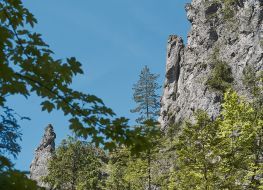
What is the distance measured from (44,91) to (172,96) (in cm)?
8085

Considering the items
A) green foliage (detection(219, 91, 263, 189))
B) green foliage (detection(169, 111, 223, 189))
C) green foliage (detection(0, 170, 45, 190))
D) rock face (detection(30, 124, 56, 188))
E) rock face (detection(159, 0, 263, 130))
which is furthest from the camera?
rock face (detection(30, 124, 56, 188))

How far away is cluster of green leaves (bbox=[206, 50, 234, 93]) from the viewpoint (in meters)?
73.7

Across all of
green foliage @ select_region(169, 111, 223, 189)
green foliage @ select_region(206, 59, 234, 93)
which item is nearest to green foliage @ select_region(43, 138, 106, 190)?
green foliage @ select_region(169, 111, 223, 189)

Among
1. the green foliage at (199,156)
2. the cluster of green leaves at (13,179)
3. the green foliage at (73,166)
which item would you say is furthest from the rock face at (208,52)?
the cluster of green leaves at (13,179)

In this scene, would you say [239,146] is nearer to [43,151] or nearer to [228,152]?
[228,152]

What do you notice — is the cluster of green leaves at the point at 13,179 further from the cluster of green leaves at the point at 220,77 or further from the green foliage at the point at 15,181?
the cluster of green leaves at the point at 220,77

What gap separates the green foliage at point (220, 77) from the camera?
73.7 metres

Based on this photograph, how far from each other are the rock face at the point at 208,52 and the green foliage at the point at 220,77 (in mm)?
817

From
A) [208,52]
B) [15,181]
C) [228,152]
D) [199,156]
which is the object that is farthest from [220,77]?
[15,181]

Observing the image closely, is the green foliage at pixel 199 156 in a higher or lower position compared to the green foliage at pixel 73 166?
lower

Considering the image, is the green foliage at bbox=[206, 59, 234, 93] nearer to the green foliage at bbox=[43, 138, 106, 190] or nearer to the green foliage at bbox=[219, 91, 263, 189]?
the green foliage at bbox=[43, 138, 106, 190]

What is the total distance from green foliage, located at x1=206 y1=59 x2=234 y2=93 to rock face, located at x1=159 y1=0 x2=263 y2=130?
2.68 feet

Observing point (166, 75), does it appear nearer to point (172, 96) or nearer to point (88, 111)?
point (172, 96)

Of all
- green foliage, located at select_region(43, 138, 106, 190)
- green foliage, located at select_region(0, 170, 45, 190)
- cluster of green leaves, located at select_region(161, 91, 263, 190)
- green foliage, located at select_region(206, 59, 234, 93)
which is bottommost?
green foliage, located at select_region(0, 170, 45, 190)
